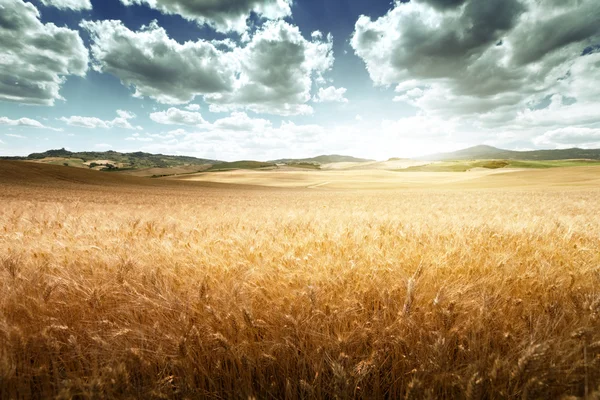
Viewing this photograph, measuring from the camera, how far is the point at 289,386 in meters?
1.23

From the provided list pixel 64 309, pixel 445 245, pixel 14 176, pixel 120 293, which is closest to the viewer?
pixel 64 309

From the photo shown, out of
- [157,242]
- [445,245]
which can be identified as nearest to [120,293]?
[157,242]

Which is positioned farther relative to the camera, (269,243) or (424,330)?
(269,243)

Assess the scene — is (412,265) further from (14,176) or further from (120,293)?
(14,176)

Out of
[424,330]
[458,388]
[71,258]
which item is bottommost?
[458,388]

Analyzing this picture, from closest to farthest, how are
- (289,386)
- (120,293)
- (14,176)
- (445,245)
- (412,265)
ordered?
(289,386) < (120,293) < (412,265) < (445,245) < (14,176)

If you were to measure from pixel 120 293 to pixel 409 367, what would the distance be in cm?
185

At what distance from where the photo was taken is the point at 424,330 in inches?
58.2

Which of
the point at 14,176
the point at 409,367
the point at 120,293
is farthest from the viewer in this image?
the point at 14,176

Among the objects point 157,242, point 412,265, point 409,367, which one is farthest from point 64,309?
point 412,265

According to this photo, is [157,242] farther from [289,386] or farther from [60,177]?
[60,177]

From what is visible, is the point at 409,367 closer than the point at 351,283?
Yes

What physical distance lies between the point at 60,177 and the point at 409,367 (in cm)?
4209

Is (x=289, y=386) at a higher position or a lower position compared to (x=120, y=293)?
lower
